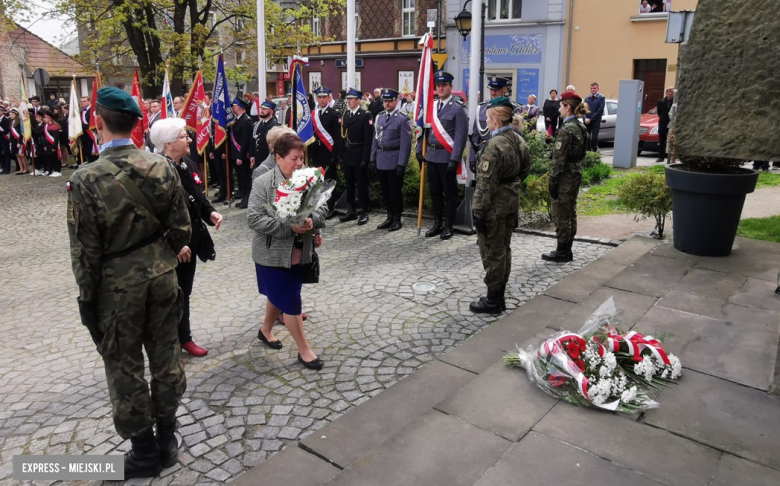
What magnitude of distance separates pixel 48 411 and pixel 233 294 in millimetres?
2441

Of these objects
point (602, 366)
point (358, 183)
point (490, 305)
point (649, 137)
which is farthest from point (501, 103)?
point (649, 137)

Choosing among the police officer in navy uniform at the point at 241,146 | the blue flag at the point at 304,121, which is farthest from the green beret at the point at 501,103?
the police officer in navy uniform at the point at 241,146

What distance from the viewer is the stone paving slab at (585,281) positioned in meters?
5.64

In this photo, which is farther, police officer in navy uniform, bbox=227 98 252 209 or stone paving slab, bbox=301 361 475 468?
police officer in navy uniform, bbox=227 98 252 209

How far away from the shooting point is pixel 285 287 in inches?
170

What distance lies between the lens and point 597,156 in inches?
528

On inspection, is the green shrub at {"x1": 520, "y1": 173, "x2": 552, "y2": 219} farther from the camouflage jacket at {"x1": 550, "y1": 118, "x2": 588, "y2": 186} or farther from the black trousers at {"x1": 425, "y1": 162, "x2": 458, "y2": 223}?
the camouflage jacket at {"x1": 550, "y1": 118, "x2": 588, "y2": 186}

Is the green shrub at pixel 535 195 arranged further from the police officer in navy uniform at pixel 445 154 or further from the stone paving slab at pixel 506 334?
the stone paving slab at pixel 506 334

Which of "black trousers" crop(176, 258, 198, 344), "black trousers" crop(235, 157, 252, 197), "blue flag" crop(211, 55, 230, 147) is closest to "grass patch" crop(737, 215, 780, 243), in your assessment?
"black trousers" crop(176, 258, 198, 344)

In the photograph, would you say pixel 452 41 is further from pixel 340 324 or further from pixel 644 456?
pixel 644 456

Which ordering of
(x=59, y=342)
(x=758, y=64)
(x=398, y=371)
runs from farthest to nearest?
1. (x=59, y=342)
2. (x=398, y=371)
3. (x=758, y=64)

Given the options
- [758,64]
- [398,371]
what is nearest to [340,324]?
[398,371]

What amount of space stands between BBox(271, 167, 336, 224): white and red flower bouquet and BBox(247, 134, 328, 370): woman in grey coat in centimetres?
8

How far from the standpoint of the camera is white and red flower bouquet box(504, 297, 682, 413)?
11.4 feet
